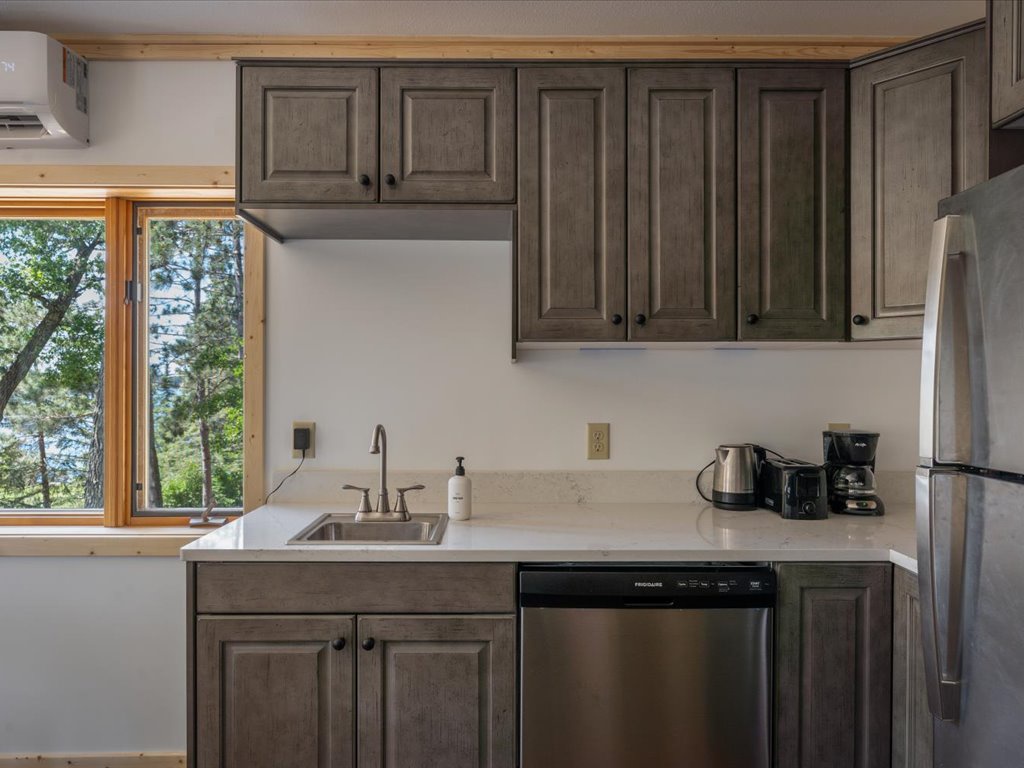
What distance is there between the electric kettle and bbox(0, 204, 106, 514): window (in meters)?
2.24

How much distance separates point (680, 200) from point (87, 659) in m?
2.51

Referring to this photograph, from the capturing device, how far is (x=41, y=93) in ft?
6.70

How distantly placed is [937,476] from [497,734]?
1.18 m

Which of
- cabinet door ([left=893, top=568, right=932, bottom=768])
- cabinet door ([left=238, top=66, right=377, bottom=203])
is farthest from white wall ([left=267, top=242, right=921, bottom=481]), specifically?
cabinet door ([left=893, top=568, right=932, bottom=768])

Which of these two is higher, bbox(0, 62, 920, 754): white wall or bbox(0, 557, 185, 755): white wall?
bbox(0, 62, 920, 754): white wall

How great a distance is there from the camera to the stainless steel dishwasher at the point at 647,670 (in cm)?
158

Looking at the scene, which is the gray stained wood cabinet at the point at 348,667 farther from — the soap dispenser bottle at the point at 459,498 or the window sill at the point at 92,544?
the window sill at the point at 92,544

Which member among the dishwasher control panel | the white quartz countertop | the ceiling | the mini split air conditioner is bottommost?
the dishwasher control panel

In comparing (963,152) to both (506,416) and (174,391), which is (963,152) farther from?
(174,391)

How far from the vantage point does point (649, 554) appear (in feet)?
5.32

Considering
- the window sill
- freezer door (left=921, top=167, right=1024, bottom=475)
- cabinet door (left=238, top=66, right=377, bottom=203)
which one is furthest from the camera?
the window sill

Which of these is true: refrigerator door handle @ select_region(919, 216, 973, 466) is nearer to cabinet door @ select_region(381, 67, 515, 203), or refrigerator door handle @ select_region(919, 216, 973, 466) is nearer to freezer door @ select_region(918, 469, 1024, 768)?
freezer door @ select_region(918, 469, 1024, 768)

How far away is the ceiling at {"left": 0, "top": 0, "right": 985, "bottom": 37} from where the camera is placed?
2051mm

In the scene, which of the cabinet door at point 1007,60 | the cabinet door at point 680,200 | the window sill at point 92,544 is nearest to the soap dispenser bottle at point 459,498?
the cabinet door at point 680,200
